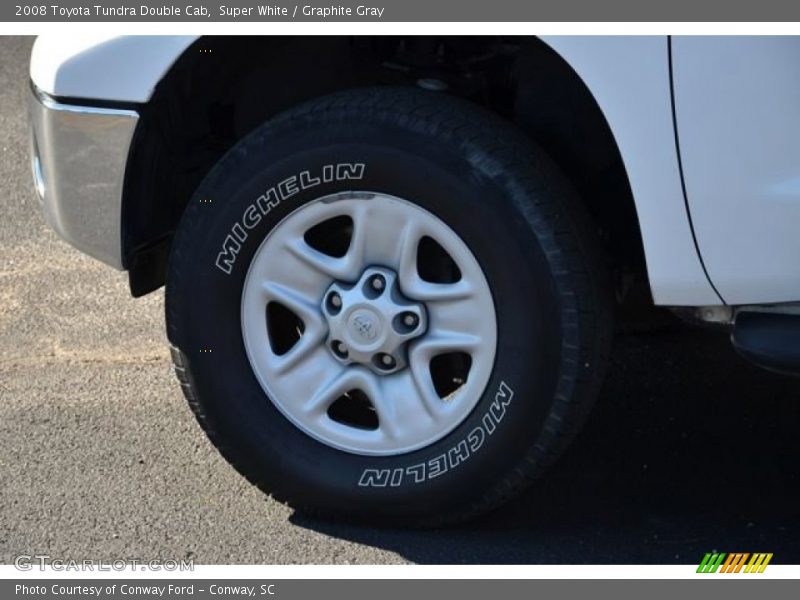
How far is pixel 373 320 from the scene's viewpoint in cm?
315

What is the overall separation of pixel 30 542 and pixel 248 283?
0.81 metres

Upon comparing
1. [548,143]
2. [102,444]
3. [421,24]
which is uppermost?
[421,24]

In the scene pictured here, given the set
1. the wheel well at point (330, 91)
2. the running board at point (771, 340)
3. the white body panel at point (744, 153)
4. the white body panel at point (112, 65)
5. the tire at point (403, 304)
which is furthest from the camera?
the wheel well at point (330, 91)

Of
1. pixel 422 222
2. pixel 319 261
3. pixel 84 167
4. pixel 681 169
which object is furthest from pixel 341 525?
pixel 681 169

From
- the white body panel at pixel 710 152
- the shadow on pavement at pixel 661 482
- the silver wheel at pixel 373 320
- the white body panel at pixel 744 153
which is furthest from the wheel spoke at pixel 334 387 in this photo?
the white body panel at pixel 744 153

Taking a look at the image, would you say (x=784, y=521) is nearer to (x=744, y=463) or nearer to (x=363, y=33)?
(x=744, y=463)

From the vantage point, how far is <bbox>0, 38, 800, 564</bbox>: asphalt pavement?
10.6 ft

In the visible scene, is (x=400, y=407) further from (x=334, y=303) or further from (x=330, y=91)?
(x=330, y=91)

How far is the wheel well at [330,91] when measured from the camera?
324cm

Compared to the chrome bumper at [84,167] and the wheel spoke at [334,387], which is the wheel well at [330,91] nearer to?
the chrome bumper at [84,167]

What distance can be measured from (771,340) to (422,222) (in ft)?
2.62

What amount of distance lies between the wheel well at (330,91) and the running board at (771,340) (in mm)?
423

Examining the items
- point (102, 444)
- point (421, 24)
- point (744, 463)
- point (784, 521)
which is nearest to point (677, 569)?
point (784, 521)

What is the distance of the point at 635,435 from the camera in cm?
377
